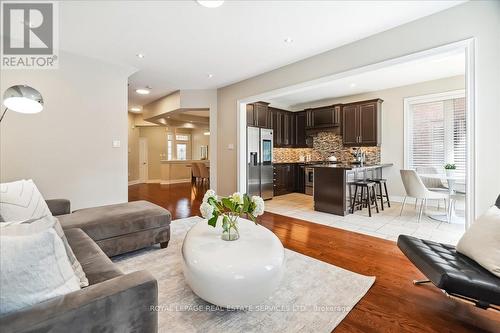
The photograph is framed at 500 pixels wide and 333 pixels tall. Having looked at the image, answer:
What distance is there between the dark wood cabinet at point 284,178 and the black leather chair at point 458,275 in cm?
472

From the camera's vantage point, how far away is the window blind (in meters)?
5.03

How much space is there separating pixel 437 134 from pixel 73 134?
7.38 meters

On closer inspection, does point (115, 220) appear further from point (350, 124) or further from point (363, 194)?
point (350, 124)

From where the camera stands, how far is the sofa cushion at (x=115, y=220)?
2.31 metres

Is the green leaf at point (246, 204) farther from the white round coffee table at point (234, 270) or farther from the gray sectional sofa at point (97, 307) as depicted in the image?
the gray sectional sofa at point (97, 307)

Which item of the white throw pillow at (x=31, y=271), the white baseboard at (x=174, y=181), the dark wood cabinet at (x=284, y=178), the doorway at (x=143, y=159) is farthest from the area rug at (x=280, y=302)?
the doorway at (x=143, y=159)

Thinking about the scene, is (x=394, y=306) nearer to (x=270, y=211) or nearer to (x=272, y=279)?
(x=272, y=279)

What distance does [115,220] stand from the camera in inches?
97.0

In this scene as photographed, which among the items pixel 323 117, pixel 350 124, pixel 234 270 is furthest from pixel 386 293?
pixel 323 117

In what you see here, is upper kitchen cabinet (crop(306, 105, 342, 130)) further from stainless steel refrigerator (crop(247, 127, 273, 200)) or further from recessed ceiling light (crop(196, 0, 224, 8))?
recessed ceiling light (crop(196, 0, 224, 8))

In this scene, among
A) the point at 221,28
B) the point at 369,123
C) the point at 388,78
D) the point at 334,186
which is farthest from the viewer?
the point at 369,123

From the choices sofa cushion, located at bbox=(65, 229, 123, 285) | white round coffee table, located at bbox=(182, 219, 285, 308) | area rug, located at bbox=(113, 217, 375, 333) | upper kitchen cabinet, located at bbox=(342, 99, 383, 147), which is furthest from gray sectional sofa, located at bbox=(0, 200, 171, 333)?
upper kitchen cabinet, located at bbox=(342, 99, 383, 147)

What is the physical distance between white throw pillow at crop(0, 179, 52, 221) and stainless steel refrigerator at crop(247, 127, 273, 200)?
382 centimetres

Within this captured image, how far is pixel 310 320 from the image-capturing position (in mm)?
1635
